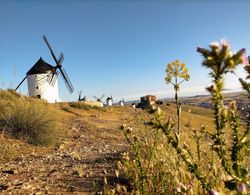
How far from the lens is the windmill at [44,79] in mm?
35562

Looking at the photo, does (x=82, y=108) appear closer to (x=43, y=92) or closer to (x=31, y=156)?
(x=43, y=92)

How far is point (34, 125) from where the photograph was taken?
10.3m

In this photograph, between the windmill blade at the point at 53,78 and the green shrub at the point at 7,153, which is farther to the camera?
the windmill blade at the point at 53,78

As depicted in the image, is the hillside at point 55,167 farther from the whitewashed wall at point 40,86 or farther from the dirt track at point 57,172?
the whitewashed wall at point 40,86

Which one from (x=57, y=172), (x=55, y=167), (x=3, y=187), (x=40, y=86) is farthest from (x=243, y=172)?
(x=40, y=86)

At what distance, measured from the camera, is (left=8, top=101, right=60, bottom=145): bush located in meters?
9.79

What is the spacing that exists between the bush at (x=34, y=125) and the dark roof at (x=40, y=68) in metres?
25.9

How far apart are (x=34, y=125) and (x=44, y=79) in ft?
87.0

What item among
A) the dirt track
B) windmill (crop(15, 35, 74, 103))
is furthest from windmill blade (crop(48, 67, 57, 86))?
the dirt track

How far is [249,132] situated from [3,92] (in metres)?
16.7

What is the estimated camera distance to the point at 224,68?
5.73ft

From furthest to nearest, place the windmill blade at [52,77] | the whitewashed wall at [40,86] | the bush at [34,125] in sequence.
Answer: the windmill blade at [52,77] < the whitewashed wall at [40,86] < the bush at [34,125]

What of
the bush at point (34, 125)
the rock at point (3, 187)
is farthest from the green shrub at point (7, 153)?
the rock at point (3, 187)

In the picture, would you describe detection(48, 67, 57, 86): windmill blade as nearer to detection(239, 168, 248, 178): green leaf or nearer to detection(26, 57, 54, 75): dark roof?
detection(26, 57, 54, 75): dark roof
